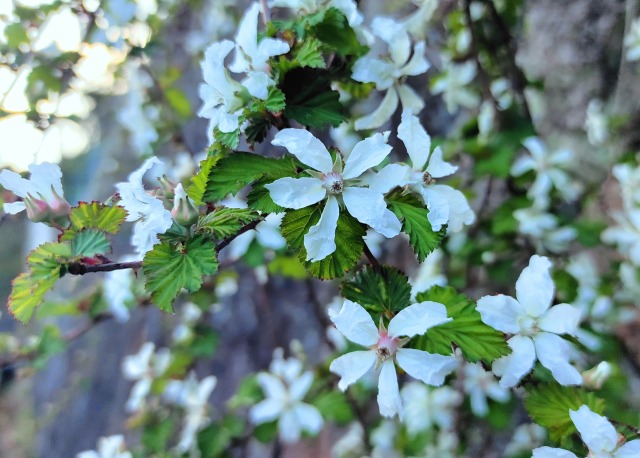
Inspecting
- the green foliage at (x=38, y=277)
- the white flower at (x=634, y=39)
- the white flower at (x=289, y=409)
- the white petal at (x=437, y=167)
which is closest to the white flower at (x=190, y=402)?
the white flower at (x=289, y=409)

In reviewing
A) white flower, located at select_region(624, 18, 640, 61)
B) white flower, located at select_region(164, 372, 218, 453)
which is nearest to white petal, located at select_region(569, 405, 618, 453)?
white flower, located at select_region(164, 372, 218, 453)

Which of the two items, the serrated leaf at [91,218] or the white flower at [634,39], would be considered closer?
the serrated leaf at [91,218]

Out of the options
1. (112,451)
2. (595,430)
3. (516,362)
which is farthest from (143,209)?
(112,451)

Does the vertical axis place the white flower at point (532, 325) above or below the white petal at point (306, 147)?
below

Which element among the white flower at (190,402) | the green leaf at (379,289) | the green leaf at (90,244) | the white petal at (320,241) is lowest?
the white flower at (190,402)

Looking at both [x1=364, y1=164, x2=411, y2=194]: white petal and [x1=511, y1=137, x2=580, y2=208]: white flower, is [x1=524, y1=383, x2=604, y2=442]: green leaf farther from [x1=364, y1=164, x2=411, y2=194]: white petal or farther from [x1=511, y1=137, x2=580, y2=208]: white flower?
[x1=511, y1=137, x2=580, y2=208]: white flower

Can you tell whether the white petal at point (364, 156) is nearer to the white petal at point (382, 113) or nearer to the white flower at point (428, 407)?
the white petal at point (382, 113)
